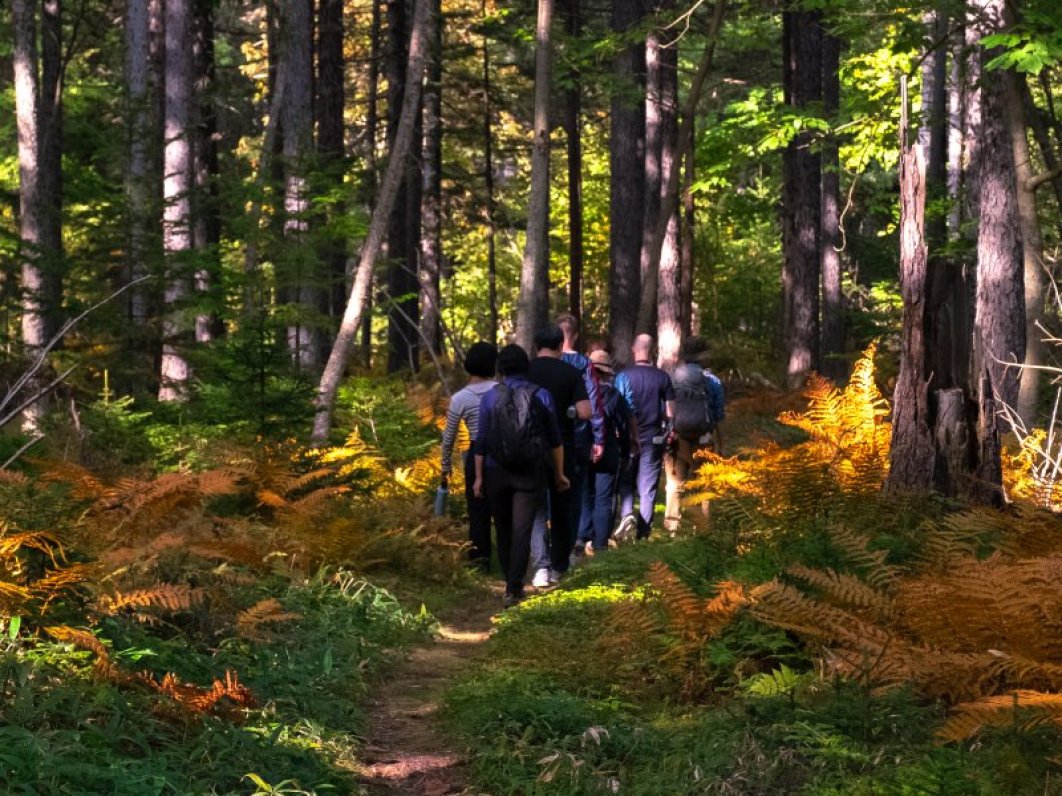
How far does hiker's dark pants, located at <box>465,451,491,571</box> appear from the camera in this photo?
1186 cm

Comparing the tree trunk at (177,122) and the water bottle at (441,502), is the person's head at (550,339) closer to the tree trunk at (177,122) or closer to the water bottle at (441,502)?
the water bottle at (441,502)

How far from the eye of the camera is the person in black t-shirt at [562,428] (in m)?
11.6

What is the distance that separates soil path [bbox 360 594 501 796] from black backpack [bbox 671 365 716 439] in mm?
4144

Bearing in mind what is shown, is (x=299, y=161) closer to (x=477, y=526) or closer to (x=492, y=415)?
(x=477, y=526)

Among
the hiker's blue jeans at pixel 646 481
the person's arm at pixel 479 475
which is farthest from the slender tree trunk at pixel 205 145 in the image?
the person's arm at pixel 479 475

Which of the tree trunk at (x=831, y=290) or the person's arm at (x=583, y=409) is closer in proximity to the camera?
the person's arm at (x=583, y=409)

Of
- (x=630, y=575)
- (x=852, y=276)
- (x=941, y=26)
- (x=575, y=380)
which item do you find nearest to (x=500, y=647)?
(x=630, y=575)

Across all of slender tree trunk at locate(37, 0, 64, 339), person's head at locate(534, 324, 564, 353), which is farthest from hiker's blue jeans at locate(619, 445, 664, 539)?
slender tree trunk at locate(37, 0, 64, 339)

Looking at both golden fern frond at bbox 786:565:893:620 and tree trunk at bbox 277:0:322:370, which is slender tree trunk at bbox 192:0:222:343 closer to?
tree trunk at bbox 277:0:322:370

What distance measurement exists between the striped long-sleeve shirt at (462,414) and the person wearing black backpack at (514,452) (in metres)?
0.99

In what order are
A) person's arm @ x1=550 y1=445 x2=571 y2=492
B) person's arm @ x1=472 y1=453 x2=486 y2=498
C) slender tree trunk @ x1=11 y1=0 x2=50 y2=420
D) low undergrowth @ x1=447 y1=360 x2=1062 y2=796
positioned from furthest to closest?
slender tree trunk @ x1=11 y1=0 x2=50 y2=420 < person's arm @ x1=550 y1=445 x2=571 y2=492 < person's arm @ x1=472 y1=453 x2=486 y2=498 < low undergrowth @ x1=447 y1=360 x2=1062 y2=796

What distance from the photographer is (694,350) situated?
13461mm

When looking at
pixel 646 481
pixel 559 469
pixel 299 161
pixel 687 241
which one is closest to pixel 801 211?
pixel 687 241

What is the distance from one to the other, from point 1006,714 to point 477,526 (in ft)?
24.3
